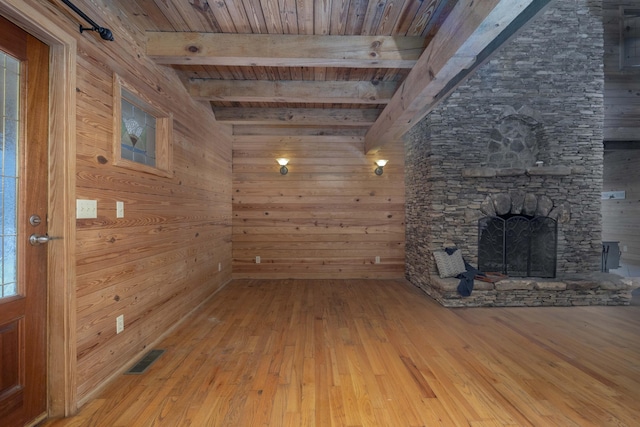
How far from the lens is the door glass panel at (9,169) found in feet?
4.41

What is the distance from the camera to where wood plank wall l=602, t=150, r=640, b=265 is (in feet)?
18.9

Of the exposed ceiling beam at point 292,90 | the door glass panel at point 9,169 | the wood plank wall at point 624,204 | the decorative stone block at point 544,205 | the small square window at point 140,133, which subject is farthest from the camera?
the wood plank wall at point 624,204

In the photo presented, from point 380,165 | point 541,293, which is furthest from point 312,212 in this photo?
point 541,293

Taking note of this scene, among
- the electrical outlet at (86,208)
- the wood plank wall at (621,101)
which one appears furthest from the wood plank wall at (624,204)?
the electrical outlet at (86,208)

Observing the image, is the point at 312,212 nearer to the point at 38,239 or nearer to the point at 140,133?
the point at 140,133

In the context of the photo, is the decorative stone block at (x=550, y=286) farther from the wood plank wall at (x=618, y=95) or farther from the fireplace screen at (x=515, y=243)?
the wood plank wall at (x=618, y=95)

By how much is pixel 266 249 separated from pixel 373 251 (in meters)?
1.89

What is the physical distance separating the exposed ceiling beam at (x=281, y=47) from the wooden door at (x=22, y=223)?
924 millimetres

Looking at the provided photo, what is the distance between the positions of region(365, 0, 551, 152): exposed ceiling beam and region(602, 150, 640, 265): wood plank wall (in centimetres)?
616

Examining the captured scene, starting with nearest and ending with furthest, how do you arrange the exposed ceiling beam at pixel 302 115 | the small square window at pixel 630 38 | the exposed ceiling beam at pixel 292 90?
the exposed ceiling beam at pixel 292 90 < the exposed ceiling beam at pixel 302 115 < the small square window at pixel 630 38

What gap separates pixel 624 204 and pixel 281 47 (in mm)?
7911

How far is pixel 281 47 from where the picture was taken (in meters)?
2.25

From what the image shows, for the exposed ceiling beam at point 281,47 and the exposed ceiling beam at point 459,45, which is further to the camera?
the exposed ceiling beam at point 281,47

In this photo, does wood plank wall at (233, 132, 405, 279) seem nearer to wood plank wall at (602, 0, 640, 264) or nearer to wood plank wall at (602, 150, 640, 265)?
wood plank wall at (602, 0, 640, 264)
